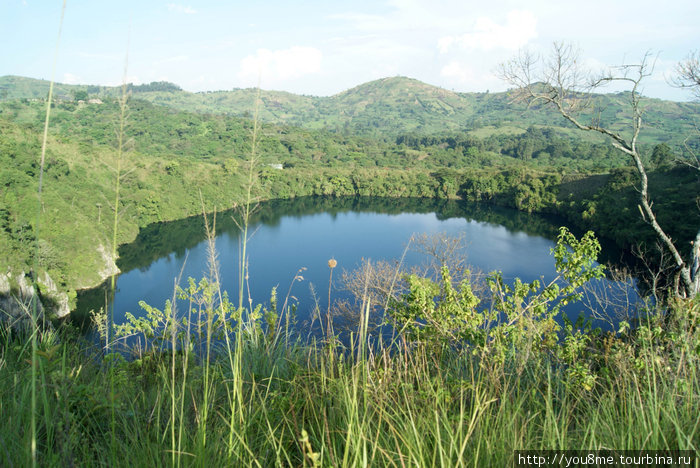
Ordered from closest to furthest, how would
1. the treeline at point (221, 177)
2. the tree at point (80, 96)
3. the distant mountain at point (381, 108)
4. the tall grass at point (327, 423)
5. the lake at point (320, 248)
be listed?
the tall grass at point (327, 423) → the treeline at point (221, 177) → the lake at point (320, 248) → the tree at point (80, 96) → the distant mountain at point (381, 108)

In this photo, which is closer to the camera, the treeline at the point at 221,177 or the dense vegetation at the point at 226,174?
the treeline at the point at 221,177

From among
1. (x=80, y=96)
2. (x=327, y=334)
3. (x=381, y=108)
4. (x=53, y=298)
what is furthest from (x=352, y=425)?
(x=381, y=108)

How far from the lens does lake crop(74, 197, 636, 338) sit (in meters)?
20.8

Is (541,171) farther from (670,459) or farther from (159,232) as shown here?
(670,459)

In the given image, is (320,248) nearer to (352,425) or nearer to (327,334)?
(327,334)

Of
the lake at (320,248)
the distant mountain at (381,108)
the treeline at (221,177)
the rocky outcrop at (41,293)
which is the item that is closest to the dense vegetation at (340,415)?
the treeline at (221,177)

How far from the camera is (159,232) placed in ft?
107


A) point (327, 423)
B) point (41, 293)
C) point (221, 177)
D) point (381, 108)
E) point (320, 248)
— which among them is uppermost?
point (381, 108)

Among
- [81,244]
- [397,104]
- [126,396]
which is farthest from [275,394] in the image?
[397,104]

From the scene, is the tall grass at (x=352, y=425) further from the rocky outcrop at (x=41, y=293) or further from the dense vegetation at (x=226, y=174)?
the rocky outcrop at (x=41, y=293)

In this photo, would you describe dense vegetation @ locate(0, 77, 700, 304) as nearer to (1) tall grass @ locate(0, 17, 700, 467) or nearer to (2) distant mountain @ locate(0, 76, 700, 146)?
(1) tall grass @ locate(0, 17, 700, 467)

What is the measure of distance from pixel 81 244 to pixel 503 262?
23977 millimetres

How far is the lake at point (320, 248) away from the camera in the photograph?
20766mm

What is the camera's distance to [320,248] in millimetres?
29781
